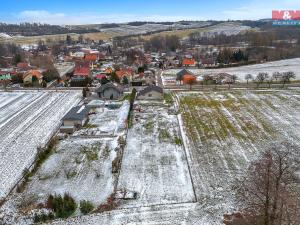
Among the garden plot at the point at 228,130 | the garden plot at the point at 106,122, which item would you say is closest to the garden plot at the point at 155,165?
the garden plot at the point at 228,130

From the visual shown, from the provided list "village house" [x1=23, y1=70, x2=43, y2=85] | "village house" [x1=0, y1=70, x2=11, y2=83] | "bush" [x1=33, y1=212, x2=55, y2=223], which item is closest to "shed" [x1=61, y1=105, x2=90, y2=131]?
"bush" [x1=33, y1=212, x2=55, y2=223]

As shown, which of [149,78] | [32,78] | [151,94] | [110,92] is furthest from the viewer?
[149,78]

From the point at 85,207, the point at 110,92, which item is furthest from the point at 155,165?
the point at 110,92

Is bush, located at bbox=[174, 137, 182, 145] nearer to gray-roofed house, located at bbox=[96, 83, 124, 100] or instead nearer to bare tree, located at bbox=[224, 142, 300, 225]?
bare tree, located at bbox=[224, 142, 300, 225]

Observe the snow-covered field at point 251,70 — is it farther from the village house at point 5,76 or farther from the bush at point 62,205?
the bush at point 62,205

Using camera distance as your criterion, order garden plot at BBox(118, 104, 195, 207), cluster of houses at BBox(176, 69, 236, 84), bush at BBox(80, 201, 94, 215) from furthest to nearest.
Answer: cluster of houses at BBox(176, 69, 236, 84) < garden plot at BBox(118, 104, 195, 207) < bush at BBox(80, 201, 94, 215)

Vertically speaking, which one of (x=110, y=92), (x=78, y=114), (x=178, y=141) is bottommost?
(x=178, y=141)

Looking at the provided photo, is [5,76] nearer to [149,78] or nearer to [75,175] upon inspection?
[149,78]

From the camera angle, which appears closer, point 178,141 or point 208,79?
point 178,141
